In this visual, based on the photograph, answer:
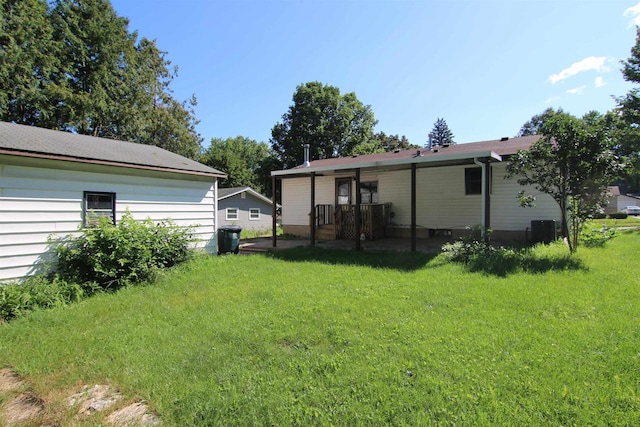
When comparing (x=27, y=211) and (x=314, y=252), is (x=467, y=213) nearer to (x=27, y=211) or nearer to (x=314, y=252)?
(x=314, y=252)

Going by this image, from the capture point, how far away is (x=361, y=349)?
324cm

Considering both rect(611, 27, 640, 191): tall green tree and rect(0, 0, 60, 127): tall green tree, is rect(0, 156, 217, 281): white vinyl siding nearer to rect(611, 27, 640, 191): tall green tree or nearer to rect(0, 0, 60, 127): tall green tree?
rect(0, 0, 60, 127): tall green tree

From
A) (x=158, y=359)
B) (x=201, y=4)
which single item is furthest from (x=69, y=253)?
(x=201, y=4)

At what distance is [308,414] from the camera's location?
2320 millimetres

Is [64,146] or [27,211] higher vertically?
[64,146]

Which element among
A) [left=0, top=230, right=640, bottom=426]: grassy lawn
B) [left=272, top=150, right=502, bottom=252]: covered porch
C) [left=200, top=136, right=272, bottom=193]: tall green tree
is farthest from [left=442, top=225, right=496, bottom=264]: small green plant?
[left=200, top=136, right=272, bottom=193]: tall green tree

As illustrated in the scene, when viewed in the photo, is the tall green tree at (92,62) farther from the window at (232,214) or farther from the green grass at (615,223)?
the green grass at (615,223)

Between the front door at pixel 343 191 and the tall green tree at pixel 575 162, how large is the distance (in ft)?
22.6

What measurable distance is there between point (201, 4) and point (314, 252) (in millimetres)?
8252

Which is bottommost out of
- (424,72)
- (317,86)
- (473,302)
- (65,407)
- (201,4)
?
(65,407)

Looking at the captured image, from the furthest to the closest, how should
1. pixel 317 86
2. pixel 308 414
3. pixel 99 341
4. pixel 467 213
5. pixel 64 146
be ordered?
pixel 317 86 → pixel 467 213 → pixel 64 146 → pixel 99 341 → pixel 308 414

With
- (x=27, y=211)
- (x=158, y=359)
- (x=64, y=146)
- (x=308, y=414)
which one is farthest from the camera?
(x=64, y=146)

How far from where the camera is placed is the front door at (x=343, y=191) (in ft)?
44.6

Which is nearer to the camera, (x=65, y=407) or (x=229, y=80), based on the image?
(x=65, y=407)
